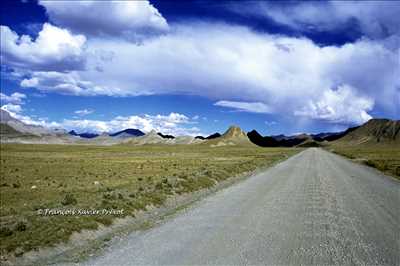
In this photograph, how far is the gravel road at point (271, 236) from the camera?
8.65m

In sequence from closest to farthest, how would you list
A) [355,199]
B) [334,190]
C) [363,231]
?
[363,231], [355,199], [334,190]

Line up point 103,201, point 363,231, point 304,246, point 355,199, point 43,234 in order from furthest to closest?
point 355,199
point 103,201
point 363,231
point 43,234
point 304,246

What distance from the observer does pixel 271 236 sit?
10750mm

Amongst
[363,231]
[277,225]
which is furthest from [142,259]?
[363,231]

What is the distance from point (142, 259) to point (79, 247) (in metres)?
2.39

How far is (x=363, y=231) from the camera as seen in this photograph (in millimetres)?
11539

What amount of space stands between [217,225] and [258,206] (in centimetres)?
424

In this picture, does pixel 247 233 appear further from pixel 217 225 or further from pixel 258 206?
pixel 258 206

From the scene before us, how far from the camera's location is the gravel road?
8648mm

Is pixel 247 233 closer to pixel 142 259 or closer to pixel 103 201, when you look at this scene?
pixel 142 259

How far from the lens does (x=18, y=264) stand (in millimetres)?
8570

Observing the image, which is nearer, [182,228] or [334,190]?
[182,228]

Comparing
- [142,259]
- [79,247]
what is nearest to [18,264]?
[79,247]

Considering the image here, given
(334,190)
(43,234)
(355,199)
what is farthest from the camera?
(334,190)
